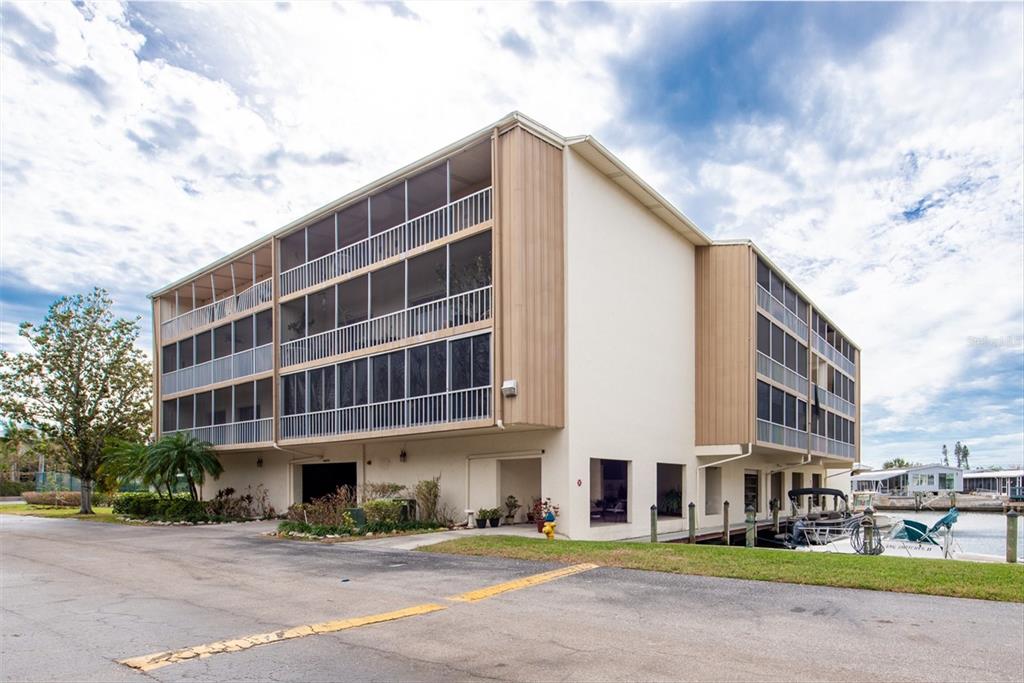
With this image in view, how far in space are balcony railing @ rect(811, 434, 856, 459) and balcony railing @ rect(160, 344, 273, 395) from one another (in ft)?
76.2

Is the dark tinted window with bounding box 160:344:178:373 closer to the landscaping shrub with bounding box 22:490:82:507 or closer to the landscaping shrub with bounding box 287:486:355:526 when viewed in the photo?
the landscaping shrub with bounding box 22:490:82:507

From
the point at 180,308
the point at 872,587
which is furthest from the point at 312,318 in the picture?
the point at 872,587

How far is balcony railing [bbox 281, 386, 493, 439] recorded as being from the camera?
60.2 ft

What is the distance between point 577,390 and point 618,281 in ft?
13.8

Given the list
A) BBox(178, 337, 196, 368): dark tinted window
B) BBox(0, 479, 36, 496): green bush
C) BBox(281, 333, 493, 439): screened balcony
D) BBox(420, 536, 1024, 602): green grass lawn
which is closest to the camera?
BBox(420, 536, 1024, 602): green grass lawn

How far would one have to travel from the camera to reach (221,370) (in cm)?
2944

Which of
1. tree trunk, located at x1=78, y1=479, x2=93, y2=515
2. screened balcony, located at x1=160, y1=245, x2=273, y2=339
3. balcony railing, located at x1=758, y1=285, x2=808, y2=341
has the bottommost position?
tree trunk, located at x1=78, y1=479, x2=93, y2=515

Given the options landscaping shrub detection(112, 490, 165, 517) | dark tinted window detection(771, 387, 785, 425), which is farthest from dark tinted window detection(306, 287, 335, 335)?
dark tinted window detection(771, 387, 785, 425)

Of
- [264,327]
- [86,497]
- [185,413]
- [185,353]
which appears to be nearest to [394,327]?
[264,327]

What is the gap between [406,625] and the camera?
27.7 ft

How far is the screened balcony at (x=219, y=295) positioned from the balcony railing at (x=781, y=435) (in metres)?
18.2

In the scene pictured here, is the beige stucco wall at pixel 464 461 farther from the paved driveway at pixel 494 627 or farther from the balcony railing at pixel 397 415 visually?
the paved driveway at pixel 494 627

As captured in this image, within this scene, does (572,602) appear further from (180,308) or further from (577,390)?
(180,308)

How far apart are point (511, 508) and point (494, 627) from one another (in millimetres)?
12751
